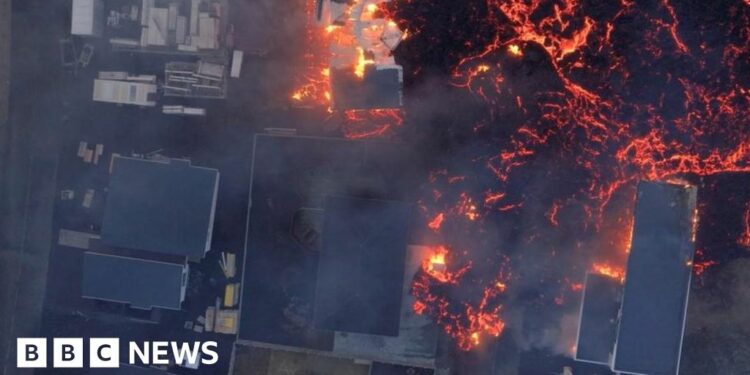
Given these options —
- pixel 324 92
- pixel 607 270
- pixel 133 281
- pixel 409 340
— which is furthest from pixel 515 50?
pixel 133 281

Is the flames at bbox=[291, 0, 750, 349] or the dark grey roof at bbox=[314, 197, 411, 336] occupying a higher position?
the flames at bbox=[291, 0, 750, 349]

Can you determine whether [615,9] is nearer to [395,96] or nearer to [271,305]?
[395,96]

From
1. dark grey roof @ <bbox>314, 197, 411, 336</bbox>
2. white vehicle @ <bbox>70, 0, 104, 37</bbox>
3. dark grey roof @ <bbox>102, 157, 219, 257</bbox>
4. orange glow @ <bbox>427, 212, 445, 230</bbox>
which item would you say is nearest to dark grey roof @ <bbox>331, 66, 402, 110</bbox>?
dark grey roof @ <bbox>314, 197, 411, 336</bbox>

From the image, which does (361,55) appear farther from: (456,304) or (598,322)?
(598,322)

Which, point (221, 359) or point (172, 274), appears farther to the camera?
point (221, 359)

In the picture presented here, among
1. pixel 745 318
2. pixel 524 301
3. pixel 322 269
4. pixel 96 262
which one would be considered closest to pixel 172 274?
pixel 96 262

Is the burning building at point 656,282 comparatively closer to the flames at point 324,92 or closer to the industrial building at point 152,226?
the flames at point 324,92

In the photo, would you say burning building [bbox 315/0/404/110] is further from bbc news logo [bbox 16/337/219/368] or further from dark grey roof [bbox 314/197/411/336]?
bbc news logo [bbox 16/337/219/368]
